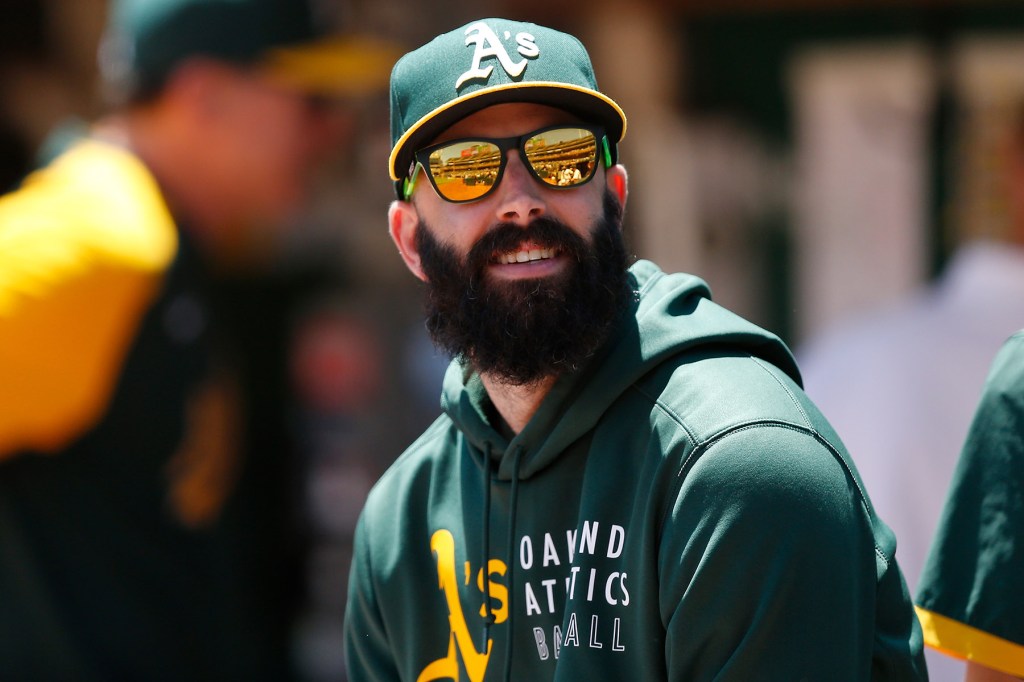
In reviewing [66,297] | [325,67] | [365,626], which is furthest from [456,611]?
[325,67]

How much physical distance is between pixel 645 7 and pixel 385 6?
1008 mm

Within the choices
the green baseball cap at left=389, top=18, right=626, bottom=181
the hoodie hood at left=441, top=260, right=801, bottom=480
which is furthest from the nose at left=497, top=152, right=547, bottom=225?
the hoodie hood at left=441, top=260, right=801, bottom=480

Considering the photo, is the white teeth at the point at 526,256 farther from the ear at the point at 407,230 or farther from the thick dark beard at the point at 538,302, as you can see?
the ear at the point at 407,230

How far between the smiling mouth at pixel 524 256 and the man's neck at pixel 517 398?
0.62 feet

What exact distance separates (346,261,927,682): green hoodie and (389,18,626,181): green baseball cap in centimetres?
35

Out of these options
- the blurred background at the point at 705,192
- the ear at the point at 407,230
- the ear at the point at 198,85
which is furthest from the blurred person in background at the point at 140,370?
the ear at the point at 407,230

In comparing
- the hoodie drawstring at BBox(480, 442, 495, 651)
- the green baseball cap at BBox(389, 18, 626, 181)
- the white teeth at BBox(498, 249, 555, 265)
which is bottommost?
the hoodie drawstring at BBox(480, 442, 495, 651)

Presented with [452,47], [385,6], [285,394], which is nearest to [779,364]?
[452,47]

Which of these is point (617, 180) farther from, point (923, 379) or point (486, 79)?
point (923, 379)

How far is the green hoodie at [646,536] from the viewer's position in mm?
1682

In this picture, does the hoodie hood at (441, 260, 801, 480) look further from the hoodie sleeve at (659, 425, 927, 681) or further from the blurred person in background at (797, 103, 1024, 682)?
the blurred person in background at (797, 103, 1024, 682)

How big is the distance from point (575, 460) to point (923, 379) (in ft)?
5.39

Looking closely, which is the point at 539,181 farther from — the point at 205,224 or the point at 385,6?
the point at 385,6

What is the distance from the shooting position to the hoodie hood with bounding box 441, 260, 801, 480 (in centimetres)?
192
